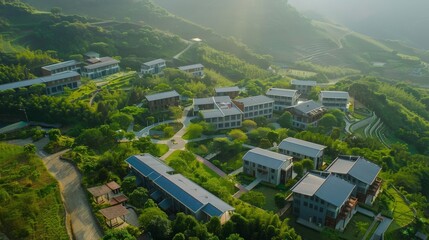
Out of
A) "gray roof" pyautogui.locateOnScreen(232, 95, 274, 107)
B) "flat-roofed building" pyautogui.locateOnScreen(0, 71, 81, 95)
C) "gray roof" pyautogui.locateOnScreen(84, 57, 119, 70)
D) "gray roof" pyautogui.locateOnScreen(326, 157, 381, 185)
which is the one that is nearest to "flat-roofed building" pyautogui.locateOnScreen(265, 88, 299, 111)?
"gray roof" pyautogui.locateOnScreen(232, 95, 274, 107)

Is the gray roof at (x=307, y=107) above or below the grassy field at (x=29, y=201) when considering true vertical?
below

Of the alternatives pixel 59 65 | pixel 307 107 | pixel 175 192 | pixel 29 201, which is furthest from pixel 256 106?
pixel 59 65

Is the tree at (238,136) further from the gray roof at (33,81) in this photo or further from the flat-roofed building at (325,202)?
the gray roof at (33,81)

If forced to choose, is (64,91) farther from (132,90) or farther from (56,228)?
(56,228)

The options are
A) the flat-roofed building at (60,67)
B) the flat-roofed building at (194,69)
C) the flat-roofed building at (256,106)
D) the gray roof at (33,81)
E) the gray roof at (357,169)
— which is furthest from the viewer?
the flat-roofed building at (194,69)

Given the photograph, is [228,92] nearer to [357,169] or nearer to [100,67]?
[100,67]

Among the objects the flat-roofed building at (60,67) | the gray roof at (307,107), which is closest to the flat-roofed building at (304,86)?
Result: the gray roof at (307,107)

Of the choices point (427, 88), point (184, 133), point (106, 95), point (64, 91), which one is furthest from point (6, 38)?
point (427, 88)
